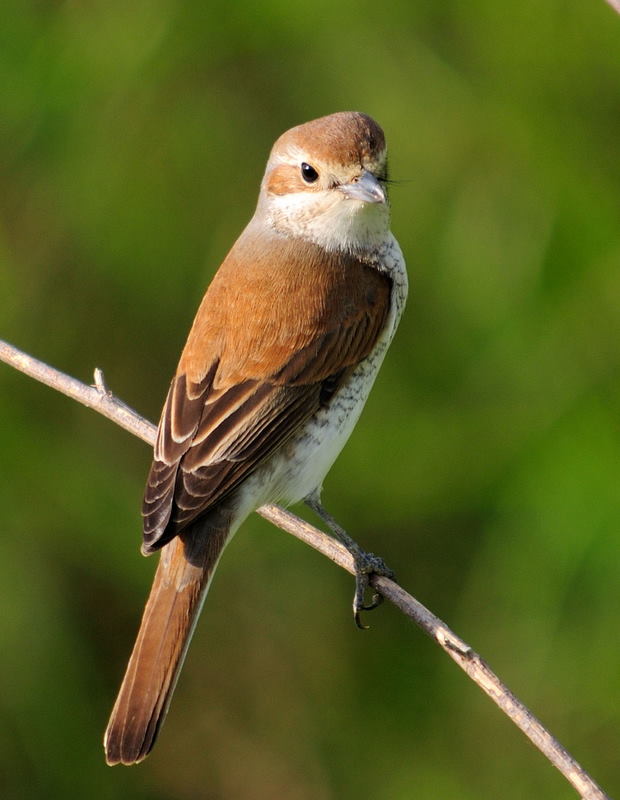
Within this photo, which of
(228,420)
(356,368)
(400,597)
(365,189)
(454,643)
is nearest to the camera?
(454,643)

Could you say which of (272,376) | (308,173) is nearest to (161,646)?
(272,376)

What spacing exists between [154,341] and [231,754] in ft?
5.33

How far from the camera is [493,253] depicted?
4.97 metres

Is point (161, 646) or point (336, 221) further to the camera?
point (336, 221)

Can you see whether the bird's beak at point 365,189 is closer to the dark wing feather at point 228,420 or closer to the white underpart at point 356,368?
the white underpart at point 356,368

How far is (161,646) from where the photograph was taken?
12.5 feet

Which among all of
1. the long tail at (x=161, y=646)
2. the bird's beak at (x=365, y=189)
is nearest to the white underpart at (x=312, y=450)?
the long tail at (x=161, y=646)

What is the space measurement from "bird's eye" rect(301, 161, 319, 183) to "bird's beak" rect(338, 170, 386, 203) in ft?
0.42

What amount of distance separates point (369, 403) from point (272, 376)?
3.89ft

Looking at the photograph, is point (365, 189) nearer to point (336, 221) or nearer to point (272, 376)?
point (336, 221)

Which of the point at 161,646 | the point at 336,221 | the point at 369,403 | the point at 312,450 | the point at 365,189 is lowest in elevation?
the point at 161,646

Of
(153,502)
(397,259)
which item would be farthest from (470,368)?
(153,502)

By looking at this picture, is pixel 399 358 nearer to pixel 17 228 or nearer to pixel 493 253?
pixel 493 253

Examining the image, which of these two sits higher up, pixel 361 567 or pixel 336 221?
pixel 336 221
